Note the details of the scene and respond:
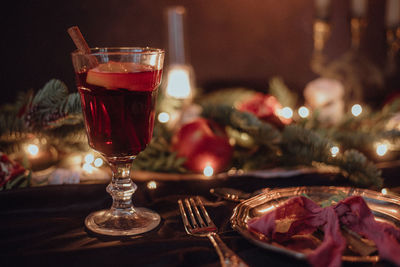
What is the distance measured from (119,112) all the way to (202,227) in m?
0.27

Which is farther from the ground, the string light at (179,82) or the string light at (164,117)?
the string light at (179,82)

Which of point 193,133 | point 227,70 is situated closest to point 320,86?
point 227,70

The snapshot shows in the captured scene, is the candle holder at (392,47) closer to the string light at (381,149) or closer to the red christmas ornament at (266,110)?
the string light at (381,149)

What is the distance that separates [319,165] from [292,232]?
0.62 m

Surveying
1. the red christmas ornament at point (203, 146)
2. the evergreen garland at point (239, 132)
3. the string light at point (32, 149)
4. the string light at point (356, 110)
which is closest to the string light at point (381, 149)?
the evergreen garland at point (239, 132)

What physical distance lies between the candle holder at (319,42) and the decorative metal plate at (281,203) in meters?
1.46

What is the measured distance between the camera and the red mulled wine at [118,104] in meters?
0.77

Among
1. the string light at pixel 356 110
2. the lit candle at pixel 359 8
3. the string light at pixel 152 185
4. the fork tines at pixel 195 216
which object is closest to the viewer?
the fork tines at pixel 195 216

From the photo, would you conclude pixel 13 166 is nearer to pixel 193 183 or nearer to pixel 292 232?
pixel 193 183

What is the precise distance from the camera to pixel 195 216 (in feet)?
2.70

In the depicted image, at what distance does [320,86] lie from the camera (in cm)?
182

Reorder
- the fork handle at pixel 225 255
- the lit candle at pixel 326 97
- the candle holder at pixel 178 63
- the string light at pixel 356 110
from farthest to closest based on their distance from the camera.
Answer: the candle holder at pixel 178 63, the lit candle at pixel 326 97, the string light at pixel 356 110, the fork handle at pixel 225 255

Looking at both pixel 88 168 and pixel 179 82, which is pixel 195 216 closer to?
pixel 88 168

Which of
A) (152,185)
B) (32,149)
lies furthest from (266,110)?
(32,149)
